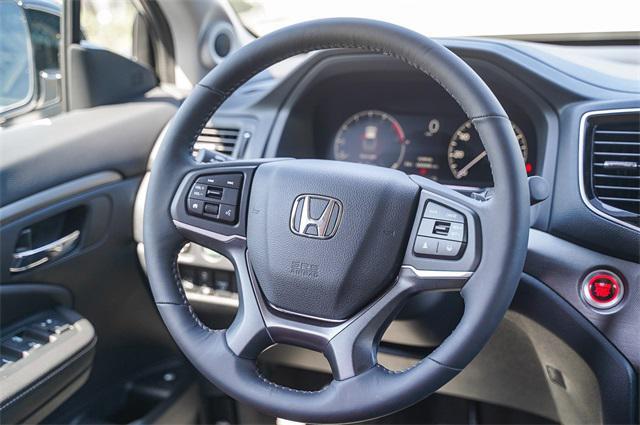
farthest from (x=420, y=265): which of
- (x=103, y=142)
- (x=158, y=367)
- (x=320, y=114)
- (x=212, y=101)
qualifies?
(x=158, y=367)

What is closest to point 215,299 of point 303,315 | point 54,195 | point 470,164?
point 54,195

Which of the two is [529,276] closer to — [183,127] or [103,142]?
[183,127]

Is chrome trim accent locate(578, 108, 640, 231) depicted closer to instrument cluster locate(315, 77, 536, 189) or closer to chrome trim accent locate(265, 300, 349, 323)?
instrument cluster locate(315, 77, 536, 189)

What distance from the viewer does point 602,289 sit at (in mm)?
1200

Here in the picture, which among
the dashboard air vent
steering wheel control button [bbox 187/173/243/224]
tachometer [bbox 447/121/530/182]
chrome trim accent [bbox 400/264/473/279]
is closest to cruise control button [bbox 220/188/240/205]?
steering wheel control button [bbox 187/173/243/224]

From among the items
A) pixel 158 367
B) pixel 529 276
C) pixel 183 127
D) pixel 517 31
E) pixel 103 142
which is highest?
pixel 517 31

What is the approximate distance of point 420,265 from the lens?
1004 mm

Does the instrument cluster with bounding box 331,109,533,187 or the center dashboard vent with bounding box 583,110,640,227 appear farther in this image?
the instrument cluster with bounding box 331,109,533,187

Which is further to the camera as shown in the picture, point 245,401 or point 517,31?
point 517,31

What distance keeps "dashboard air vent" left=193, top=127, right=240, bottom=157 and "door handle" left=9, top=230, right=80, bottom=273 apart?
15.7 inches

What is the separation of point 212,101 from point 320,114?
0.74 meters

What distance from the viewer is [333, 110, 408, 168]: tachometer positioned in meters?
1.74

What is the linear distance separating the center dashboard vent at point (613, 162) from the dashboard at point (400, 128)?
0.29 meters

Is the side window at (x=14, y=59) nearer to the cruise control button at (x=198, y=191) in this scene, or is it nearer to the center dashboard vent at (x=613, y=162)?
the cruise control button at (x=198, y=191)
